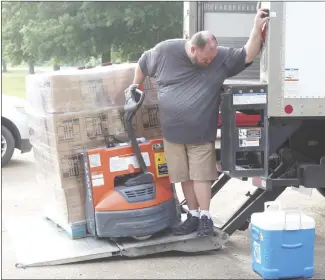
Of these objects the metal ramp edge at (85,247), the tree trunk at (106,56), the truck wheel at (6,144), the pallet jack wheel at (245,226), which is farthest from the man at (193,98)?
the tree trunk at (106,56)

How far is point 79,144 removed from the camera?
17.8 ft

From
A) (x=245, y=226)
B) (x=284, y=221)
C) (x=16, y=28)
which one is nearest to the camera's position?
(x=284, y=221)

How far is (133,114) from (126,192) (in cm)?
65

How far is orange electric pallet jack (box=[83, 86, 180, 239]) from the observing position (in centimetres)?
530

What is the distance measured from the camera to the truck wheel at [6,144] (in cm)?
1005

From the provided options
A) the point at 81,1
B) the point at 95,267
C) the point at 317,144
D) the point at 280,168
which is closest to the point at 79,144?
the point at 95,267

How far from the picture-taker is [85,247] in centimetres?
534

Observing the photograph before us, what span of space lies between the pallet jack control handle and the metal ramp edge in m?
0.64

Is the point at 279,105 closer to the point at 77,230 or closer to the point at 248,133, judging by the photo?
the point at 248,133

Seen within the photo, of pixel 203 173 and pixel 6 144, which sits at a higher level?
pixel 203 173

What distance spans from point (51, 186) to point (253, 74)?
275 cm

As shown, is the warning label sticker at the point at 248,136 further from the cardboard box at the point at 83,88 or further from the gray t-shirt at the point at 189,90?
the cardboard box at the point at 83,88

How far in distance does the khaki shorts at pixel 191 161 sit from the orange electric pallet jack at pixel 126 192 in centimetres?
18

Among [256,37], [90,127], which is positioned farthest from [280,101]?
[90,127]
